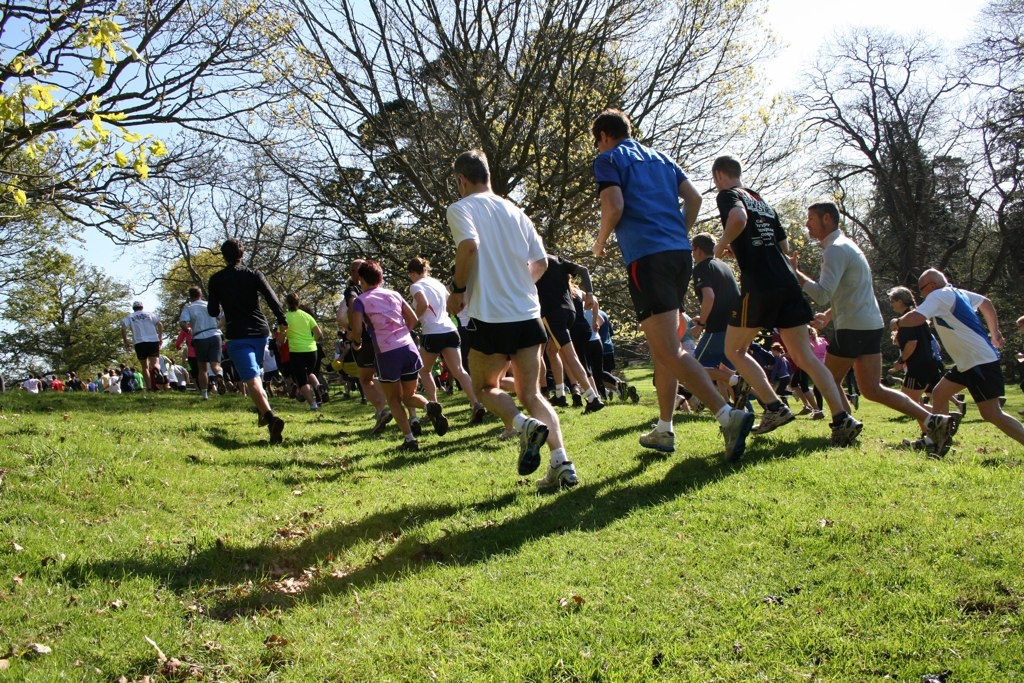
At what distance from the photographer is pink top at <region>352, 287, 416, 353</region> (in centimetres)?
827

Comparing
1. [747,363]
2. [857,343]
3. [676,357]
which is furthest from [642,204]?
[857,343]

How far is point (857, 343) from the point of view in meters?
6.70

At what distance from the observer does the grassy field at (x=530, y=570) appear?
3004 mm

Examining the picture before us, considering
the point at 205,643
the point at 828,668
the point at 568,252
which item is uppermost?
the point at 568,252

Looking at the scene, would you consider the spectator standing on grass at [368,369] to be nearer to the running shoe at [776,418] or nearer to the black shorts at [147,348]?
the running shoe at [776,418]

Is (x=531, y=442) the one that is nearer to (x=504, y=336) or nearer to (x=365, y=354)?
(x=504, y=336)

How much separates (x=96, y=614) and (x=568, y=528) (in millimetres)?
2476

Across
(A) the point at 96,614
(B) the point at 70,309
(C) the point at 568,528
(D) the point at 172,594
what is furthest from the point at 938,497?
(B) the point at 70,309

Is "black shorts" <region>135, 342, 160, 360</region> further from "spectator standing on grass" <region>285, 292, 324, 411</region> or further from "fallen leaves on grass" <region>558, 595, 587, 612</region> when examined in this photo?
"fallen leaves on grass" <region>558, 595, 587, 612</region>

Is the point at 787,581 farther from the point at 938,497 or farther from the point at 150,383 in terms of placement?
the point at 150,383

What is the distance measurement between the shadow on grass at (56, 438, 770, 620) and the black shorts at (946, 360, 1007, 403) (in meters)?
3.09

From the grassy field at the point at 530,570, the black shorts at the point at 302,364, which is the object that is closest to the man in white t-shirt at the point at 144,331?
the black shorts at the point at 302,364

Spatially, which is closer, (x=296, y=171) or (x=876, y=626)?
(x=876, y=626)

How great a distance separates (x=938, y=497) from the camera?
14.9ft
